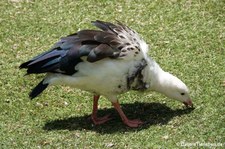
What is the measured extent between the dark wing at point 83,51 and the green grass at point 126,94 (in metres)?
0.76

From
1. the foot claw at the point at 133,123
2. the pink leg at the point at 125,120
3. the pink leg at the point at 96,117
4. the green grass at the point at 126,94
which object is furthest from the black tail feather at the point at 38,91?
the foot claw at the point at 133,123

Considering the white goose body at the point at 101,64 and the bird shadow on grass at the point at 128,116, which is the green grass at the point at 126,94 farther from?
the white goose body at the point at 101,64

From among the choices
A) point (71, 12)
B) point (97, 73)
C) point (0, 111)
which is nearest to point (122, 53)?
point (97, 73)

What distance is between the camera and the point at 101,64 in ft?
20.5

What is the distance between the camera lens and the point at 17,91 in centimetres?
739

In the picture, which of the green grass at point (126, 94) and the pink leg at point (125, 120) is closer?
the green grass at point (126, 94)

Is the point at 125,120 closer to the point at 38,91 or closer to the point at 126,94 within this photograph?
the point at 126,94

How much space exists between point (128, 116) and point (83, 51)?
1.17 meters

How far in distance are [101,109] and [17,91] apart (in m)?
1.16

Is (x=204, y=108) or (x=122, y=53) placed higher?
(x=122, y=53)

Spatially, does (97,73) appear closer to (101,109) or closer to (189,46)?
(101,109)

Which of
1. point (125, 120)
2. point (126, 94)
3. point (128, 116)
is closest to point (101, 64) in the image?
point (125, 120)

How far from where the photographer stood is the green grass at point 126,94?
6.28m

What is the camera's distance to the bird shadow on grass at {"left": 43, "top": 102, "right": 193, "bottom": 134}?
659cm
